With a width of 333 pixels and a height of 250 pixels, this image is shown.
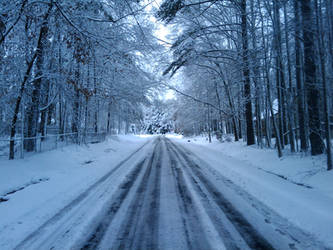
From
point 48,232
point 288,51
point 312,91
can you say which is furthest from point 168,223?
point 288,51

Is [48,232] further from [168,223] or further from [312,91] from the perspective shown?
[312,91]

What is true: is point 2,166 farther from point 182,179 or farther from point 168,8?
point 168,8

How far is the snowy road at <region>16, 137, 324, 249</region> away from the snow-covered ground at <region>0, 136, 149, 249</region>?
317 millimetres

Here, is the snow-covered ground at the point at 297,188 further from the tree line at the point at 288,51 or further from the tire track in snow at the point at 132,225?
the tire track in snow at the point at 132,225

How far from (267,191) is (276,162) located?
419 cm

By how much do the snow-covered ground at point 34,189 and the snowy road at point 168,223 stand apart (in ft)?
1.04

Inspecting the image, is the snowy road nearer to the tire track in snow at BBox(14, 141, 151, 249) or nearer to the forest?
the tire track in snow at BBox(14, 141, 151, 249)

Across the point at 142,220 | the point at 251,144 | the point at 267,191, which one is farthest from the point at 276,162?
the point at 142,220

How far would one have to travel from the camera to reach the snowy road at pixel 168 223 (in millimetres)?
3311

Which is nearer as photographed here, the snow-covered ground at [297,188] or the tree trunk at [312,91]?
the snow-covered ground at [297,188]

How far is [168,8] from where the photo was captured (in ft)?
28.0

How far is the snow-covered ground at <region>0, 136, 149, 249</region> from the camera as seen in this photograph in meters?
4.01

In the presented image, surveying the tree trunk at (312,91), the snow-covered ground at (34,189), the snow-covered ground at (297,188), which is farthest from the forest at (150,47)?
the snow-covered ground at (34,189)

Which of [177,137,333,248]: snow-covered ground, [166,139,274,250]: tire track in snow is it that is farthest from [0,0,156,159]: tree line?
[177,137,333,248]: snow-covered ground
